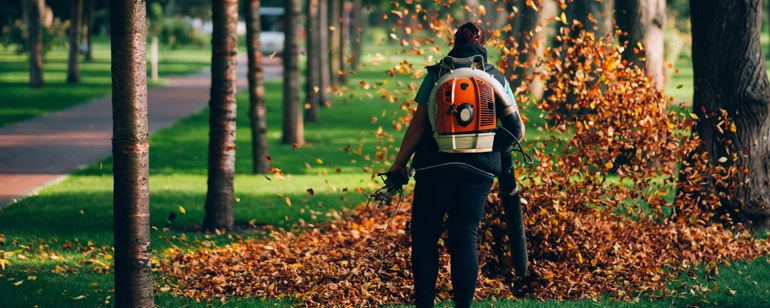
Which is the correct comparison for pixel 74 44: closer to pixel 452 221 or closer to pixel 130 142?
pixel 130 142

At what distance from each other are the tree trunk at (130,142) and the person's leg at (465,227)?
1.62m

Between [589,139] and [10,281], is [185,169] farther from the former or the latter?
[589,139]

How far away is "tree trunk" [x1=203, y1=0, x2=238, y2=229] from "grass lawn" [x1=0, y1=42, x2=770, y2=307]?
568 millimetres

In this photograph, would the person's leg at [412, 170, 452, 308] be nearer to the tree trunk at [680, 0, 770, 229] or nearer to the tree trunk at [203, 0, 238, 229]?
the tree trunk at [203, 0, 238, 229]

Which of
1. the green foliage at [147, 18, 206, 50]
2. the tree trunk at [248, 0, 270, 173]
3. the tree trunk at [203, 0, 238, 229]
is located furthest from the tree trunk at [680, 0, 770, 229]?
the green foliage at [147, 18, 206, 50]

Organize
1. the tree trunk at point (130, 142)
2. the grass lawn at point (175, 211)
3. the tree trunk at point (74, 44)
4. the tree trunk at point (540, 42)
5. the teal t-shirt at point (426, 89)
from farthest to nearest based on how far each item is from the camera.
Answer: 1. the tree trunk at point (74, 44)
2. the tree trunk at point (540, 42)
3. the grass lawn at point (175, 211)
4. the teal t-shirt at point (426, 89)
5. the tree trunk at point (130, 142)

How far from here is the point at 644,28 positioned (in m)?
12.5

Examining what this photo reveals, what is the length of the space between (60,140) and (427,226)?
11.8 metres

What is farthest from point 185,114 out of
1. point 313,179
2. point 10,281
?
point 10,281

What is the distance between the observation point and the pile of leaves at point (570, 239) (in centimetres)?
641

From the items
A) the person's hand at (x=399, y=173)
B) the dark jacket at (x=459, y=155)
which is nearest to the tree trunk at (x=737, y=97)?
the dark jacket at (x=459, y=155)

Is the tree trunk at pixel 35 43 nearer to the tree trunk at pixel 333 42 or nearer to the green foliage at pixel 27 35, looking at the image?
the tree trunk at pixel 333 42

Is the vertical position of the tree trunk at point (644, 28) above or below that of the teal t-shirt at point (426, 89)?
above

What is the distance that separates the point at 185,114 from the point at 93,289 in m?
14.8
